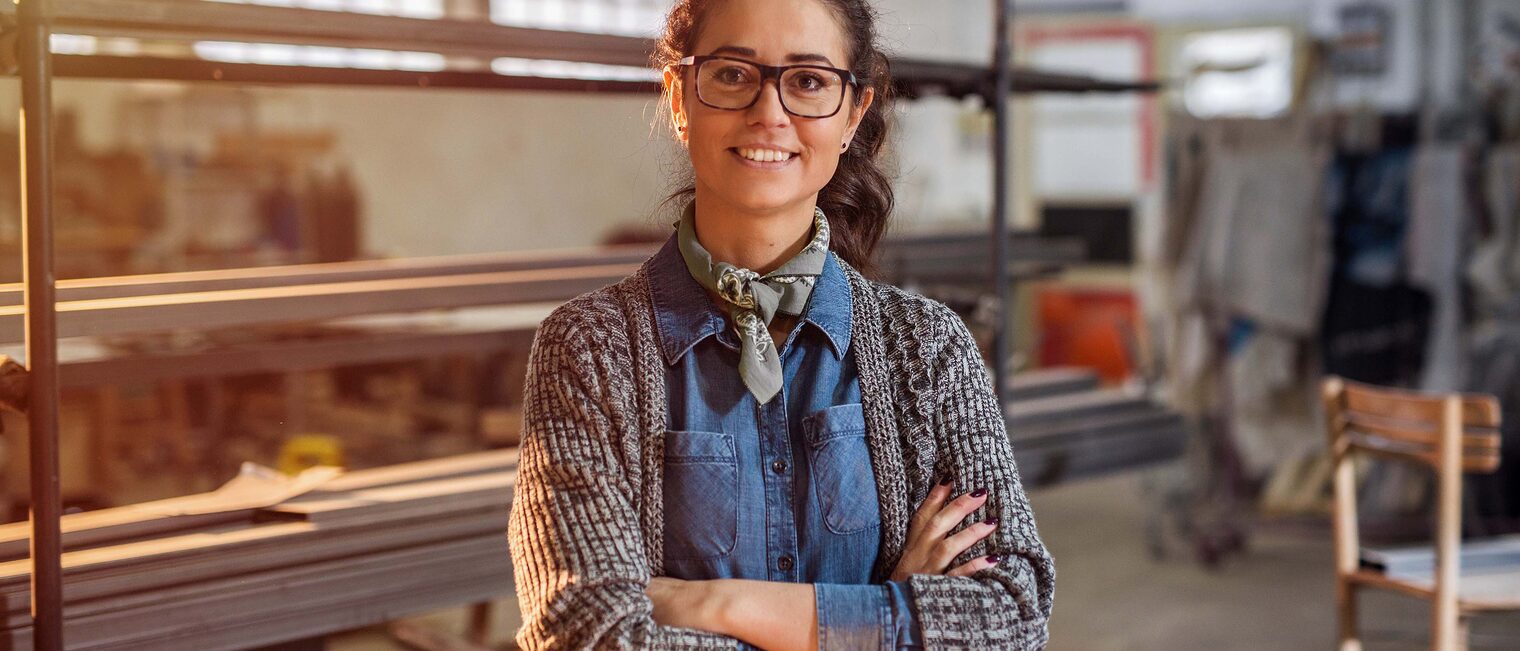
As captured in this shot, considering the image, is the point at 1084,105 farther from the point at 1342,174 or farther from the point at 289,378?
the point at 289,378

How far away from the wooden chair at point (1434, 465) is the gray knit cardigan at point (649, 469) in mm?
1909

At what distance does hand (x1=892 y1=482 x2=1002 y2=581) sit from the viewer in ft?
4.56

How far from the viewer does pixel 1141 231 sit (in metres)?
8.90

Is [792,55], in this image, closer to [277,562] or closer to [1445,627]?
[277,562]

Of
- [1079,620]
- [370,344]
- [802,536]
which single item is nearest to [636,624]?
[802,536]

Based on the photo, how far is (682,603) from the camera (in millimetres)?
1330

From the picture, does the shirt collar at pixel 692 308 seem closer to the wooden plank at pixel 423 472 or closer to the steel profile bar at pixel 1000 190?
the wooden plank at pixel 423 472

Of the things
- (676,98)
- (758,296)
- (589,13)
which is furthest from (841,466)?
(589,13)

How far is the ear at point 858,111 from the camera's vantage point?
4.87 ft

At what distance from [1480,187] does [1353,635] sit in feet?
8.74

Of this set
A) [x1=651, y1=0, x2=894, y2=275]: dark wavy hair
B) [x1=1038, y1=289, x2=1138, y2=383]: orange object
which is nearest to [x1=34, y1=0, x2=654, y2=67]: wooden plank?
[x1=651, y1=0, x2=894, y2=275]: dark wavy hair

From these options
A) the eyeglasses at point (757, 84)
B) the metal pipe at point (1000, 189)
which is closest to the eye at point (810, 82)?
the eyeglasses at point (757, 84)

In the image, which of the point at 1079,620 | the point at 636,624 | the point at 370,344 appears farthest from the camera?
the point at 1079,620

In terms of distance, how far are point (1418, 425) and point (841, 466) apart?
2.10 metres
